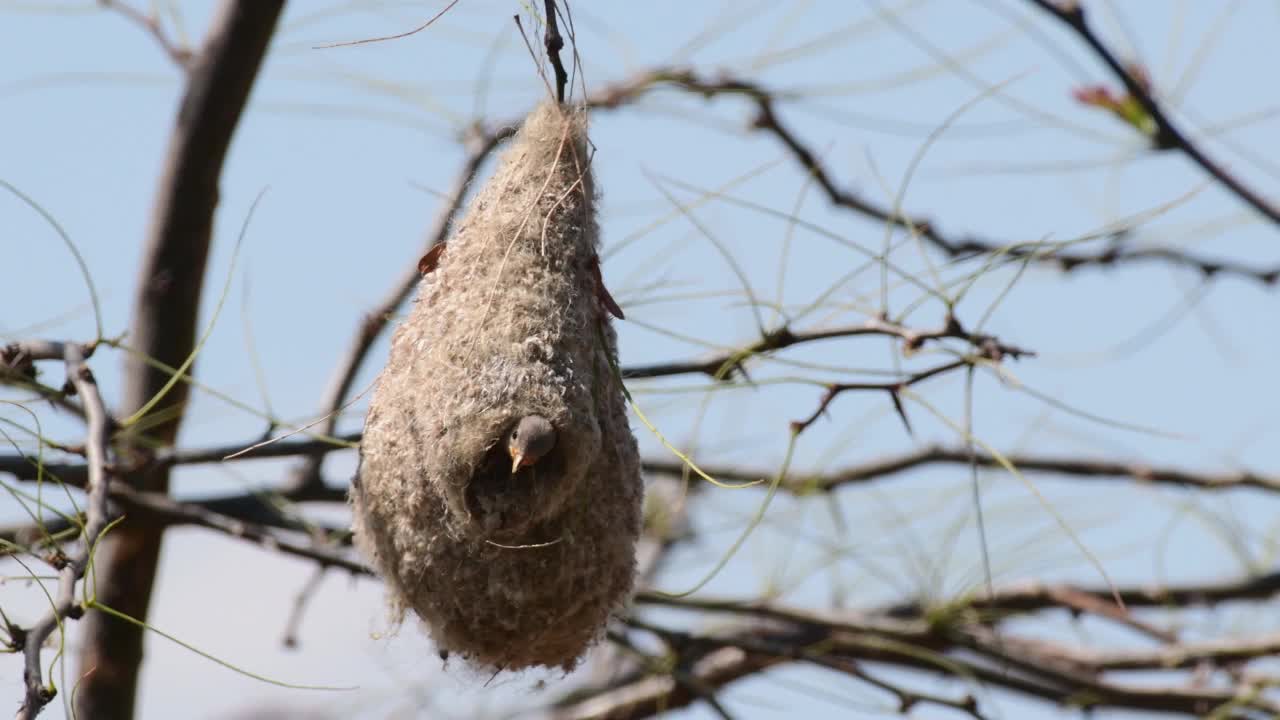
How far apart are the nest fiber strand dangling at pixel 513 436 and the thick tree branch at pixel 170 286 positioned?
0.73 m

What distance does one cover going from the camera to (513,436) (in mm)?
1721

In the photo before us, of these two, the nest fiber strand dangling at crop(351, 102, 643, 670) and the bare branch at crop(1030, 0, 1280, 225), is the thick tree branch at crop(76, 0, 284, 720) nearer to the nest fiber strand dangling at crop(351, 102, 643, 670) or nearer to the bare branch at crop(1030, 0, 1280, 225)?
the nest fiber strand dangling at crop(351, 102, 643, 670)

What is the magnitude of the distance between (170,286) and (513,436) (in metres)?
1.31

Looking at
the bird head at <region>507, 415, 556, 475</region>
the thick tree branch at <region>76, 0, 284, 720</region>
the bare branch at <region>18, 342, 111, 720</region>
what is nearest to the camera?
the bare branch at <region>18, 342, 111, 720</region>

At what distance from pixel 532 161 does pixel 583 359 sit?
262mm

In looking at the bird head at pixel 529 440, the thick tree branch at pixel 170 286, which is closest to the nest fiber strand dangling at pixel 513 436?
the bird head at pixel 529 440

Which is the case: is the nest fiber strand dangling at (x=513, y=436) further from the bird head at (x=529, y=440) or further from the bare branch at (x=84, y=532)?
the bare branch at (x=84, y=532)

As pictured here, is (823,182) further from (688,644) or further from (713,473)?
(688,644)

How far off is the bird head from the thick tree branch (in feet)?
3.08

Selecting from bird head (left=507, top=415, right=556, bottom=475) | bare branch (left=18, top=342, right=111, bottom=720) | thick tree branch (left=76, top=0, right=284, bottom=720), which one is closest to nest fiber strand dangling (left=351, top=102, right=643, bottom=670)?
bird head (left=507, top=415, right=556, bottom=475)

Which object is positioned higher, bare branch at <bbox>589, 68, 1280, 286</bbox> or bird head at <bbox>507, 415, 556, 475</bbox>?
bare branch at <bbox>589, 68, 1280, 286</bbox>

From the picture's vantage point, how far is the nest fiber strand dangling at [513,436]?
1.75 metres

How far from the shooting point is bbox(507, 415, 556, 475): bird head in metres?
Answer: 1.69

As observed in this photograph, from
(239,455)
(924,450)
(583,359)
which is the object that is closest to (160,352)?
(239,455)
